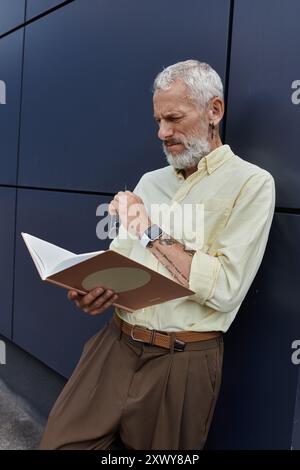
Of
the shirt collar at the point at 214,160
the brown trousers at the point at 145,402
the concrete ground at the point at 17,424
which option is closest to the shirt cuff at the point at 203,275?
the brown trousers at the point at 145,402

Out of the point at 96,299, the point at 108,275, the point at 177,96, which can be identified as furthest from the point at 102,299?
the point at 177,96

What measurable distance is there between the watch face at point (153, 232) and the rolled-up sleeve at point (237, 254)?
14cm

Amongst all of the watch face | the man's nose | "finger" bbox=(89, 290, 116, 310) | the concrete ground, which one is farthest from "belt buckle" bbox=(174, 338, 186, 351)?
the concrete ground

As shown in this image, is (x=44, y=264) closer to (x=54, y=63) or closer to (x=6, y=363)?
(x=54, y=63)

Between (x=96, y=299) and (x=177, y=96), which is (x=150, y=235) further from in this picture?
(x=177, y=96)

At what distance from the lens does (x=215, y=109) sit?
1690 millimetres

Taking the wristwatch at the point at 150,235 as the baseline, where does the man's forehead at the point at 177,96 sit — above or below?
above

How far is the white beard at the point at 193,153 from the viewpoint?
1676 millimetres

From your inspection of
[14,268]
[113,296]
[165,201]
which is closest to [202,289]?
[113,296]

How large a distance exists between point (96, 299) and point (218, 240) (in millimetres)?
459

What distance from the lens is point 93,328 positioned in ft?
9.79

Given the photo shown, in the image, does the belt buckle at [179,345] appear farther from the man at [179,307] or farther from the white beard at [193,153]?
the white beard at [193,153]

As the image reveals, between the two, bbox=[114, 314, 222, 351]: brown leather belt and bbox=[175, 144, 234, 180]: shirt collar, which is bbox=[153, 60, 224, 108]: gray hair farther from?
bbox=[114, 314, 222, 351]: brown leather belt

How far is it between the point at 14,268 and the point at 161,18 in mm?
2324
